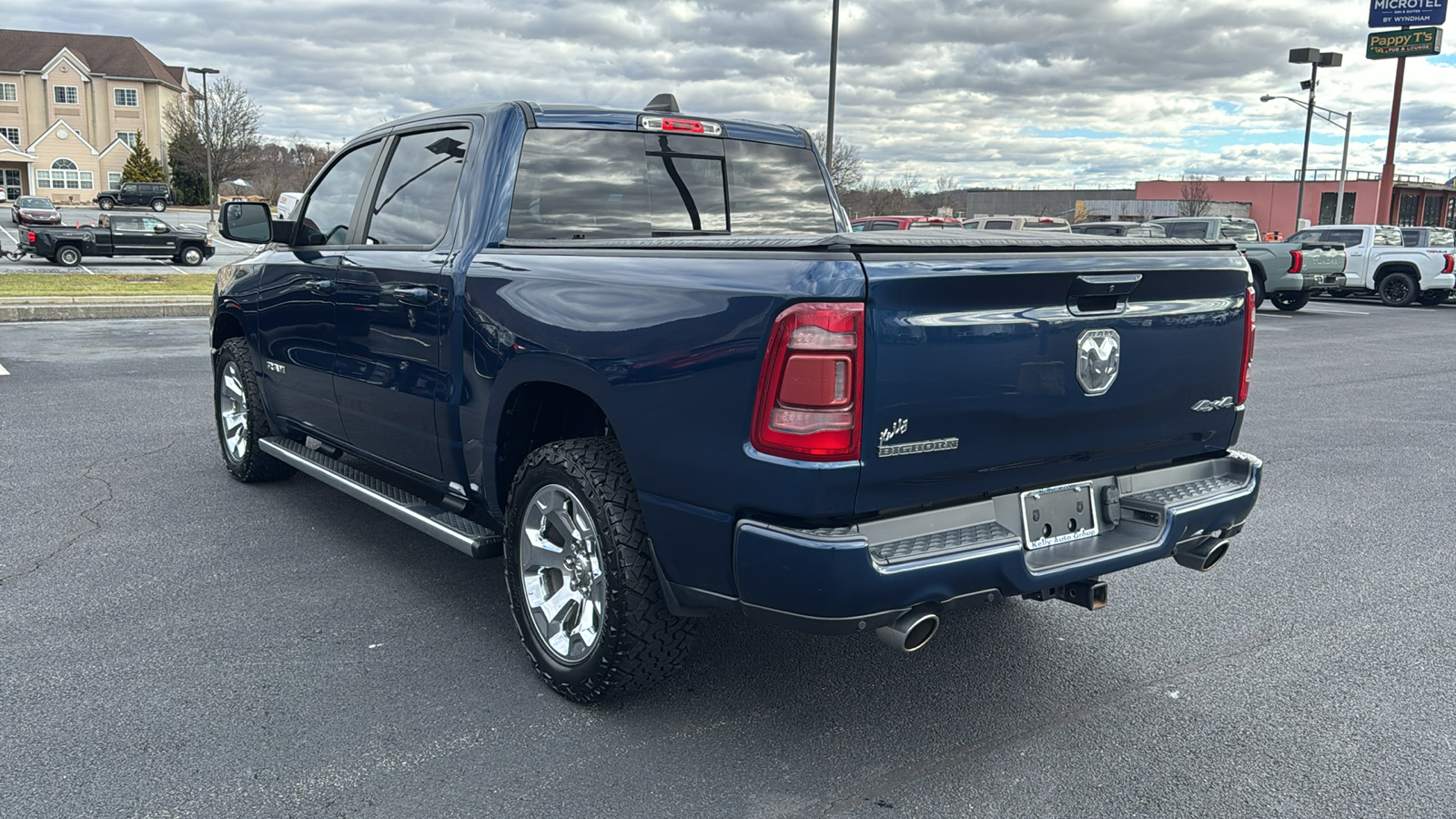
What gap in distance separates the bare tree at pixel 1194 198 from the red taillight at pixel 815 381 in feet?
241

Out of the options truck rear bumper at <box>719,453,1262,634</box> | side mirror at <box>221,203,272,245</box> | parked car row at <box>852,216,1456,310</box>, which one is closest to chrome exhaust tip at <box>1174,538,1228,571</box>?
truck rear bumper at <box>719,453,1262,634</box>

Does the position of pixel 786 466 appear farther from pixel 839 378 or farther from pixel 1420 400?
pixel 1420 400

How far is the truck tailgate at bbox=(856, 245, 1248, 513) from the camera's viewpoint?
9.05 ft

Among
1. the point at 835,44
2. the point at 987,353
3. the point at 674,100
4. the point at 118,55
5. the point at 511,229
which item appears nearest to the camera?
the point at 987,353

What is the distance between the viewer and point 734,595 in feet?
9.64

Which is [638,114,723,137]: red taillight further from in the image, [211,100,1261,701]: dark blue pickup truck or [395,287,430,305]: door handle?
[395,287,430,305]: door handle

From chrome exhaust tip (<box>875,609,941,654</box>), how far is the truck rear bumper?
0.04 meters

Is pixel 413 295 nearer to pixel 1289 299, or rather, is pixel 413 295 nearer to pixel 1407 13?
pixel 1289 299

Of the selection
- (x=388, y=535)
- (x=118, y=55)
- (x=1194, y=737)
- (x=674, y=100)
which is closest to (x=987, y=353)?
(x=1194, y=737)

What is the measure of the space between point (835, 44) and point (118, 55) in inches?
3224

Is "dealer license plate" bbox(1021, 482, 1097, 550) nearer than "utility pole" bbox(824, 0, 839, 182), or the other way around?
"dealer license plate" bbox(1021, 482, 1097, 550)

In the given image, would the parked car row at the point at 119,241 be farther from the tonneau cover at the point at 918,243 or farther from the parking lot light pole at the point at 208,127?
the tonneau cover at the point at 918,243

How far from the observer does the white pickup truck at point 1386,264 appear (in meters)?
23.3

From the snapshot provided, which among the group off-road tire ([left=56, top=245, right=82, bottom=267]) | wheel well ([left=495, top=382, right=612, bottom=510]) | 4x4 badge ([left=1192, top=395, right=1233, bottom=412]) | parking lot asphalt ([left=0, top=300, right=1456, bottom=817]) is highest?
4x4 badge ([left=1192, top=395, right=1233, bottom=412])
